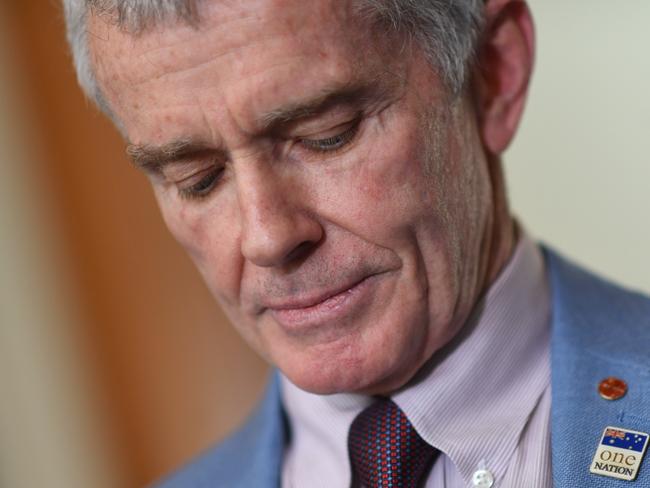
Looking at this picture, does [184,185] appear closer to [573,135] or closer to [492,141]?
[492,141]

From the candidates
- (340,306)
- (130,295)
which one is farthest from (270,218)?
(130,295)

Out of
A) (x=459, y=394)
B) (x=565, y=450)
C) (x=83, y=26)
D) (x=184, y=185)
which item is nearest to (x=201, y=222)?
(x=184, y=185)

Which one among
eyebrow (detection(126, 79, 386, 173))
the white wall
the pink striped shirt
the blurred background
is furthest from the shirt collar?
the blurred background

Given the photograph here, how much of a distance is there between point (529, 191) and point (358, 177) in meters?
2.17

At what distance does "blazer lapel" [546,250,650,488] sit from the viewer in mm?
1609

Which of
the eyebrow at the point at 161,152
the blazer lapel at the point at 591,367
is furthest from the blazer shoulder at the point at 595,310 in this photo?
the eyebrow at the point at 161,152

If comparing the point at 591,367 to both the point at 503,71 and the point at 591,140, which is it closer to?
the point at 503,71

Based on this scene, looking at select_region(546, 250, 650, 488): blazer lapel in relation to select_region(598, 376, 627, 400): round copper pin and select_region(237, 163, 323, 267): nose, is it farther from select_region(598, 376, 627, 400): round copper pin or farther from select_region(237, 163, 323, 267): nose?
select_region(237, 163, 323, 267): nose

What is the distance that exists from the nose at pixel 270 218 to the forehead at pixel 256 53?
0.11 m

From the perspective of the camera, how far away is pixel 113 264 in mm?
3934

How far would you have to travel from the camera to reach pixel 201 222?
5.60ft

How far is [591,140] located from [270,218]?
221cm

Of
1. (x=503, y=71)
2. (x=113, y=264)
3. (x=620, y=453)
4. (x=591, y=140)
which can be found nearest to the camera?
(x=620, y=453)

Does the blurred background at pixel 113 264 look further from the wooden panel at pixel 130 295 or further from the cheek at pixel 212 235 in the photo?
the cheek at pixel 212 235
